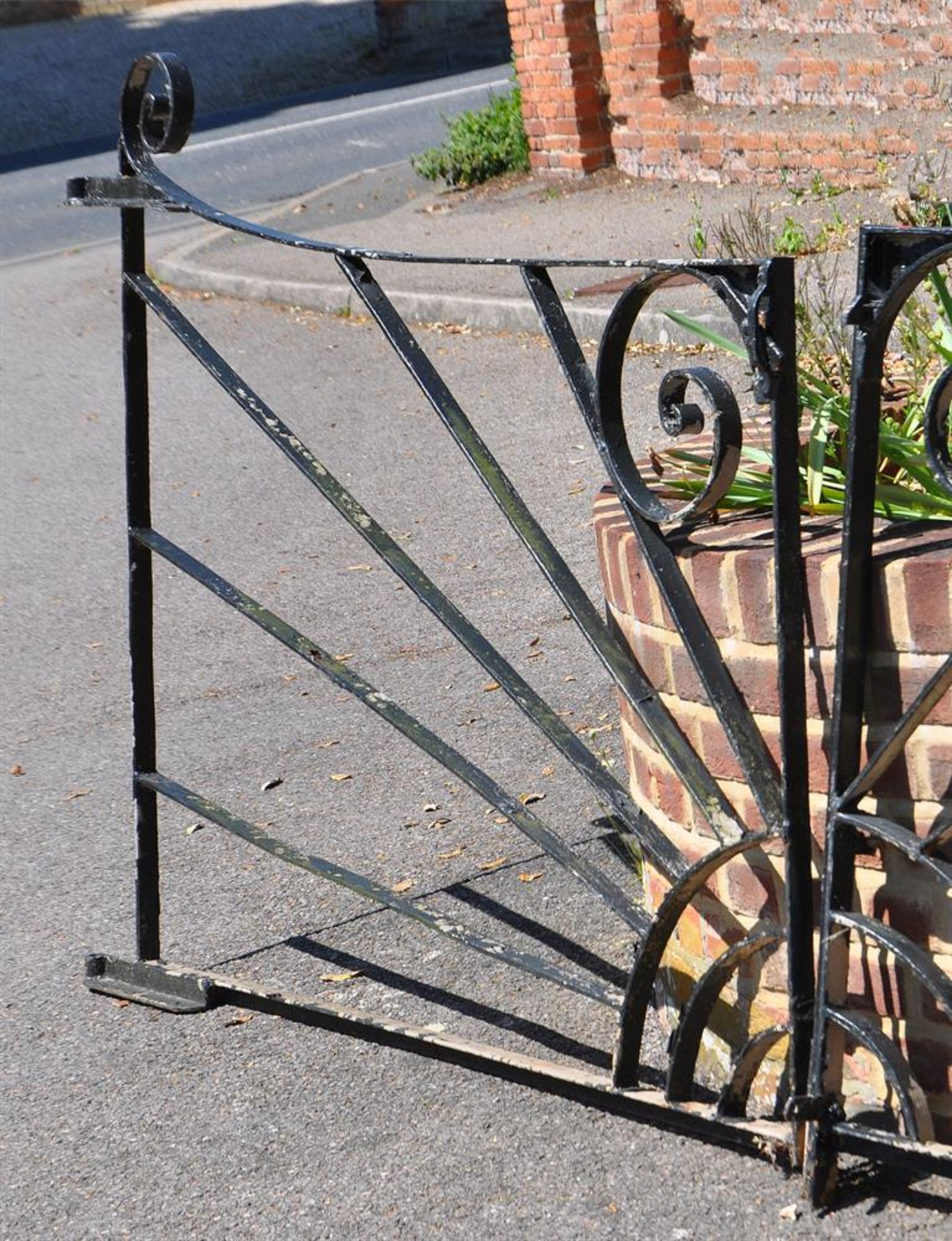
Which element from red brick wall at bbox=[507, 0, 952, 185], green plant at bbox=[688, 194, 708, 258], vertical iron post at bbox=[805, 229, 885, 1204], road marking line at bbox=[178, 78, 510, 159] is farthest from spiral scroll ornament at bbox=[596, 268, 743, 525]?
road marking line at bbox=[178, 78, 510, 159]

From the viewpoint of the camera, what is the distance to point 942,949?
2.35 meters

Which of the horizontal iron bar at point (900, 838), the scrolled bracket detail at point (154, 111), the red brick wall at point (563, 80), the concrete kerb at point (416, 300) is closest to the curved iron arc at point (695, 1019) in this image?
the horizontal iron bar at point (900, 838)

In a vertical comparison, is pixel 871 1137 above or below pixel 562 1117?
above

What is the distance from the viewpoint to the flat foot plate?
3021 mm

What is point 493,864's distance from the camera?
362 cm

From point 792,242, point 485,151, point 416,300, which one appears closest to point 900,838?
point 792,242

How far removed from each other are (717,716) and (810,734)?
135 millimetres

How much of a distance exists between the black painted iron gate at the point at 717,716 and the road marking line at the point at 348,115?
56.3 feet

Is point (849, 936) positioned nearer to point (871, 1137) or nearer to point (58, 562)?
point (871, 1137)

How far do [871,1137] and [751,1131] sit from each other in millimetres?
207

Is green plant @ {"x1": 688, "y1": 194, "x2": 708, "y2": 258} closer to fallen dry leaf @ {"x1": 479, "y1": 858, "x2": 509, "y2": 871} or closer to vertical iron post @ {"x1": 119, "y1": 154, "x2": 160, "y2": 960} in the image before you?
fallen dry leaf @ {"x1": 479, "y1": 858, "x2": 509, "y2": 871}

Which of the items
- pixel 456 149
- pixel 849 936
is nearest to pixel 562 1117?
pixel 849 936

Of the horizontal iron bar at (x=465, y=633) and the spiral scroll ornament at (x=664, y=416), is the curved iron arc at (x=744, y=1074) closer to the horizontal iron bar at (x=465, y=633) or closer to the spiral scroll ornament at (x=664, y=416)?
the horizontal iron bar at (x=465, y=633)

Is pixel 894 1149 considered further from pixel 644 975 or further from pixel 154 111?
pixel 154 111
